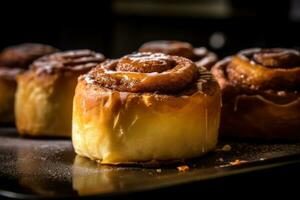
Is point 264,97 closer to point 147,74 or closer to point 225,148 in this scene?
point 225,148

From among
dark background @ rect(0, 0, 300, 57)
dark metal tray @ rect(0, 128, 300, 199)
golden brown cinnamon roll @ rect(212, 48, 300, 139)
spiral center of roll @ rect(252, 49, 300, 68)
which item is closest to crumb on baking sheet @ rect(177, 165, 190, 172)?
dark metal tray @ rect(0, 128, 300, 199)

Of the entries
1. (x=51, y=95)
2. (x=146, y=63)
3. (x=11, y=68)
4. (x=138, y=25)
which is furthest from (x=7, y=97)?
(x=138, y=25)

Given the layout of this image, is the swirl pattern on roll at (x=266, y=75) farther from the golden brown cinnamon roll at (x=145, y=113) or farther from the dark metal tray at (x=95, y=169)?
the golden brown cinnamon roll at (x=145, y=113)

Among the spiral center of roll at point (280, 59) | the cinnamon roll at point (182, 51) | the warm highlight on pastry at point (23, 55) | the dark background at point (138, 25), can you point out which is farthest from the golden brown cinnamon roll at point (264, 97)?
the dark background at point (138, 25)

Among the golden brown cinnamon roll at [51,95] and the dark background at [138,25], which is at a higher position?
the golden brown cinnamon roll at [51,95]

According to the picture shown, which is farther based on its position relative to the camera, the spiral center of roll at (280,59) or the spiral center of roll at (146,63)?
the spiral center of roll at (280,59)

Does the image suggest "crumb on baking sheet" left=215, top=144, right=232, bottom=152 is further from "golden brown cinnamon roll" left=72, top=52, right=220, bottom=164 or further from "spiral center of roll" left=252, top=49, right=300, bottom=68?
"spiral center of roll" left=252, top=49, right=300, bottom=68

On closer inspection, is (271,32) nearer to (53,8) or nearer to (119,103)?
(53,8)
